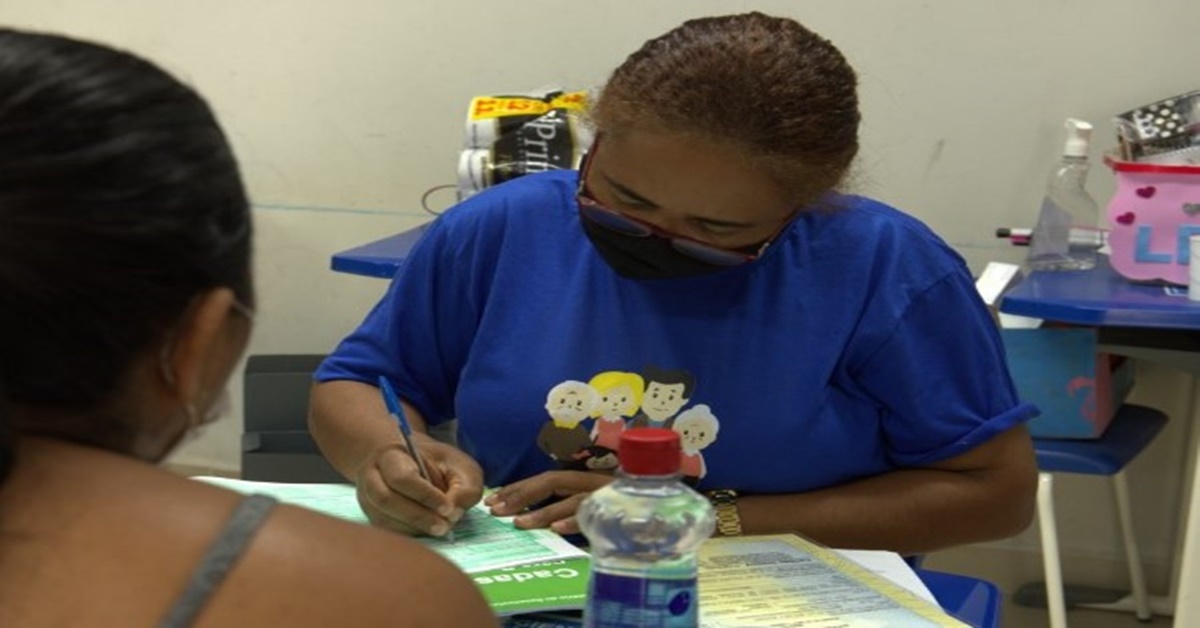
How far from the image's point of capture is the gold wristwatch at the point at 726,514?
4.88 ft

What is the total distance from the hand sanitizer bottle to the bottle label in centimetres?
183

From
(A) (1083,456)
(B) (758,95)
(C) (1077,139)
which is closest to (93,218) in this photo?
(B) (758,95)

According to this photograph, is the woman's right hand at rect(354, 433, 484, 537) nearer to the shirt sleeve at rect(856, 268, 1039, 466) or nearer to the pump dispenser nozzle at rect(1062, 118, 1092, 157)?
the shirt sleeve at rect(856, 268, 1039, 466)

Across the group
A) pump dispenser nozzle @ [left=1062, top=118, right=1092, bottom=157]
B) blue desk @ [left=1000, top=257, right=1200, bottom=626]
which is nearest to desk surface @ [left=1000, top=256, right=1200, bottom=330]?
blue desk @ [left=1000, top=257, right=1200, bottom=626]

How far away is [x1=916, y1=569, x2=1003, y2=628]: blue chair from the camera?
55.6 inches

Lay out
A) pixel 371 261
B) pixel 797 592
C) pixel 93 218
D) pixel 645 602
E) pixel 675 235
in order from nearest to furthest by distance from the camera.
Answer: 1. pixel 93 218
2. pixel 645 602
3. pixel 797 592
4. pixel 675 235
5. pixel 371 261

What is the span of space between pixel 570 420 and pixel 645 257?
0.62ft

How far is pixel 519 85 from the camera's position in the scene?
328cm

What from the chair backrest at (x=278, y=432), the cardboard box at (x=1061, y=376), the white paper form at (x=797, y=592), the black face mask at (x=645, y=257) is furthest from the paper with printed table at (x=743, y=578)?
the chair backrest at (x=278, y=432)

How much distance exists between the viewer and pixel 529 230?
1625 mm

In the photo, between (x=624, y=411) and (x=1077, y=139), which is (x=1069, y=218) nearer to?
(x=1077, y=139)

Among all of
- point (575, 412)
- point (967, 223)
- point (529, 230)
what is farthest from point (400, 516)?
point (967, 223)

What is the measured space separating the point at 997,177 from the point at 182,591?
2.47m

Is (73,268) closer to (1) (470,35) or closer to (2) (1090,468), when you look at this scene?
(2) (1090,468)
